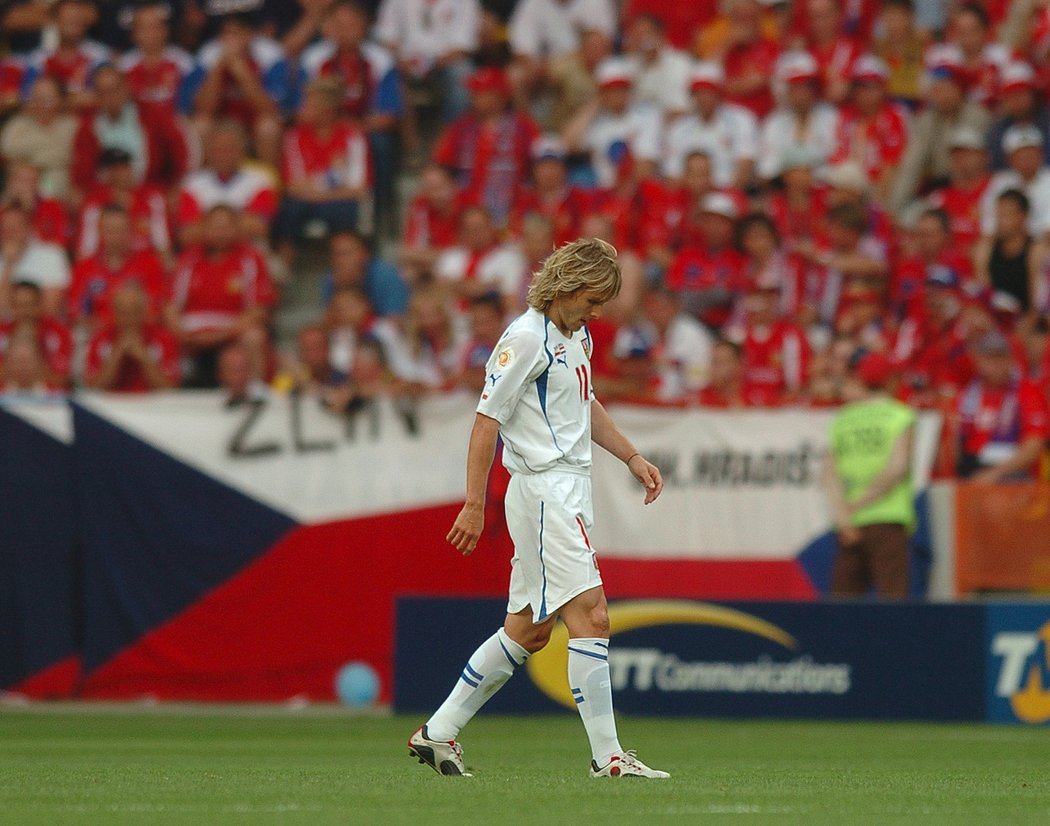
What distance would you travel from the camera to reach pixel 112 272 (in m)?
16.8

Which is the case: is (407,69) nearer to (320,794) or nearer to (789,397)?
(789,397)

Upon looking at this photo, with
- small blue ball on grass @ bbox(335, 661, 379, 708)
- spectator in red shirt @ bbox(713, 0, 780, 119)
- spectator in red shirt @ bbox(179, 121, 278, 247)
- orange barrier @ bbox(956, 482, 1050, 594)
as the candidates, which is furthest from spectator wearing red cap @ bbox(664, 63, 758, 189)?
small blue ball on grass @ bbox(335, 661, 379, 708)

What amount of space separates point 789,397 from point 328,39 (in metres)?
6.90

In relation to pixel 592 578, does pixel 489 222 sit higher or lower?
higher

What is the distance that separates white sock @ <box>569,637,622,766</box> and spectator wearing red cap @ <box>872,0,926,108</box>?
37.8 feet

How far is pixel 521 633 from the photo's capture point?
7688mm

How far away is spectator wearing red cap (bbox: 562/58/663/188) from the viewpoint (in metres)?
17.6

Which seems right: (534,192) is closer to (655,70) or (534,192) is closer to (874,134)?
(655,70)

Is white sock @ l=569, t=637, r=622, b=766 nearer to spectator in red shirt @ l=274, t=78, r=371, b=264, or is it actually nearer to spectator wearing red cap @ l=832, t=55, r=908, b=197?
spectator wearing red cap @ l=832, t=55, r=908, b=197

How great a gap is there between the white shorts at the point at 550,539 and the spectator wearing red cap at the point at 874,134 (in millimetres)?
10284

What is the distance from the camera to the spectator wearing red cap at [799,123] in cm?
1722

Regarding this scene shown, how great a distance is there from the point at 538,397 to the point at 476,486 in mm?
456

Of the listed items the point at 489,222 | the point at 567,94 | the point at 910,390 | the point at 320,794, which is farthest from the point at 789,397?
the point at 320,794

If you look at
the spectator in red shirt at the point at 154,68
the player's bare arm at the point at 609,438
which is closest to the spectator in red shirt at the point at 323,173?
the spectator in red shirt at the point at 154,68
